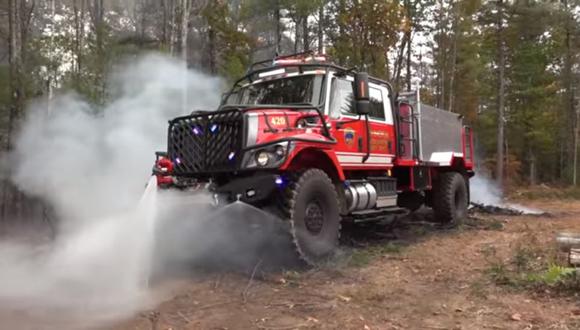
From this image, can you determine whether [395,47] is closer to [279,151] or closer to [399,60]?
[399,60]

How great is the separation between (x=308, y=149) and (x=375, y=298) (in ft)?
7.70

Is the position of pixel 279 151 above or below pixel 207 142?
below

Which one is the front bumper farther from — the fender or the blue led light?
the fender

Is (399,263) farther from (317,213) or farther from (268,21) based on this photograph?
(268,21)

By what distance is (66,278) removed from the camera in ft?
20.1

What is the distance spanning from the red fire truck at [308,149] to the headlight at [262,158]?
13mm

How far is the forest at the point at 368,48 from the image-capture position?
1661 cm

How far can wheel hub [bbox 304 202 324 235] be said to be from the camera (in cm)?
717

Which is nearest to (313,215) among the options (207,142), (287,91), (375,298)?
(207,142)

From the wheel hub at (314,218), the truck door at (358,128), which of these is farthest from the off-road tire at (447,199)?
the wheel hub at (314,218)

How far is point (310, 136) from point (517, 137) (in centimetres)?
3413

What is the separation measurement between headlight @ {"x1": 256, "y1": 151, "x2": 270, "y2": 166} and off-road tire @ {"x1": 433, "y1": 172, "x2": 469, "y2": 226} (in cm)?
597

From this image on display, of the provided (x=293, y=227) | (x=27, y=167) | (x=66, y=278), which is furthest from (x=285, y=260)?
(x=27, y=167)

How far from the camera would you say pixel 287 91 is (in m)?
8.41
